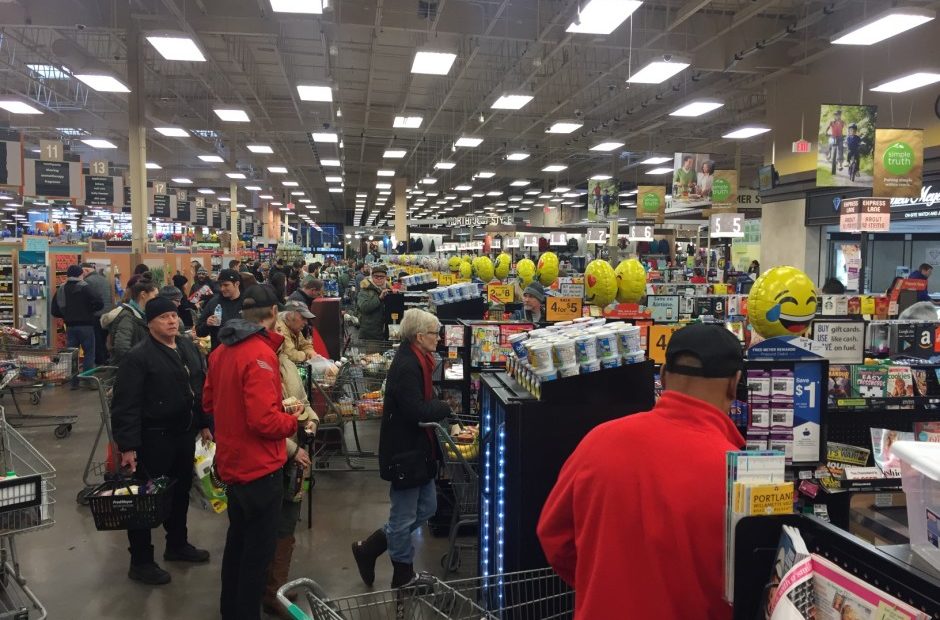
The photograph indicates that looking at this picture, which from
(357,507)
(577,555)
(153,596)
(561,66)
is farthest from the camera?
(561,66)

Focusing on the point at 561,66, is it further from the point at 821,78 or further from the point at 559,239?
the point at 559,239

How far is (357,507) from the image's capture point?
576 cm

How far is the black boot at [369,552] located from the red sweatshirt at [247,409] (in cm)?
110

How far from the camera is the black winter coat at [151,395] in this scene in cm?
404

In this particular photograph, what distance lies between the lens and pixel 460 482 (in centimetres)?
429

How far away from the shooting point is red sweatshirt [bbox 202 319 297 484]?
3.30 m

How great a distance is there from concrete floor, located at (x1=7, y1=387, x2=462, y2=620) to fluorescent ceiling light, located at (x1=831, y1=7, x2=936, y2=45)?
24.2 feet

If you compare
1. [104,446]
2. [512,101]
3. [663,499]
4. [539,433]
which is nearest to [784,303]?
[539,433]

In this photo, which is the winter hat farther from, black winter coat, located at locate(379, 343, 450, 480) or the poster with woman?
the poster with woman

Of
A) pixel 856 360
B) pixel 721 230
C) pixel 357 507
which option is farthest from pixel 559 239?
pixel 856 360

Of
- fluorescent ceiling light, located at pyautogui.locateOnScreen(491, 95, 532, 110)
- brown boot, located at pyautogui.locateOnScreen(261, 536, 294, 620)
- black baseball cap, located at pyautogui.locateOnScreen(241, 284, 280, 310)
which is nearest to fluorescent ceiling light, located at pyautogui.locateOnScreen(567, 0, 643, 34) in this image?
fluorescent ceiling light, located at pyautogui.locateOnScreen(491, 95, 532, 110)

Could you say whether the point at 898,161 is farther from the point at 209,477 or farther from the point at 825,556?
the point at 825,556

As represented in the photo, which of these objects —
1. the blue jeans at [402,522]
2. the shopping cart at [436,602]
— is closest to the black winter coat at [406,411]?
the blue jeans at [402,522]

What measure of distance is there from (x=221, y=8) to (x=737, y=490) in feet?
37.2
